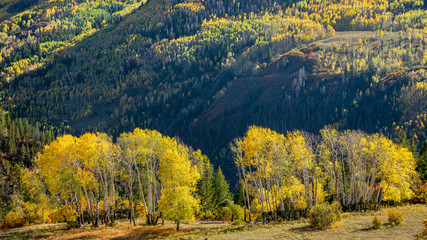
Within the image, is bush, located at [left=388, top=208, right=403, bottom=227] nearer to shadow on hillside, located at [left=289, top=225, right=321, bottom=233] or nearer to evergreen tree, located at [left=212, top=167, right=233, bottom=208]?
shadow on hillside, located at [left=289, top=225, right=321, bottom=233]

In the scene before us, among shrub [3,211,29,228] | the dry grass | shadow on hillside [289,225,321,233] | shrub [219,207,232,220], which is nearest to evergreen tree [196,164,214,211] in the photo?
shrub [219,207,232,220]

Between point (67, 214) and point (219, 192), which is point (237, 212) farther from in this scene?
point (67, 214)

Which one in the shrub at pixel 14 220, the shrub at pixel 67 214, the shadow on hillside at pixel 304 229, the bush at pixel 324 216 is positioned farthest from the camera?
the shrub at pixel 14 220

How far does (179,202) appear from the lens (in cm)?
5578

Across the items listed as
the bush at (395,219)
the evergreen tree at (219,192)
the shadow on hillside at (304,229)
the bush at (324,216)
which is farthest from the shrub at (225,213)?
the bush at (395,219)

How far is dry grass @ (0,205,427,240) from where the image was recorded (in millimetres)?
44375

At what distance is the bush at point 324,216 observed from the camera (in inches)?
1916

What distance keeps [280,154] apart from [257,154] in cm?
349

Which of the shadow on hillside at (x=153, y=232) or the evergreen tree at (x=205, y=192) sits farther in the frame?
the evergreen tree at (x=205, y=192)

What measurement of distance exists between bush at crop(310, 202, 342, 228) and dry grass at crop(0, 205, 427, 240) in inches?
37.2

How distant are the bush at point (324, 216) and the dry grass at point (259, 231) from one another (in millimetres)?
945

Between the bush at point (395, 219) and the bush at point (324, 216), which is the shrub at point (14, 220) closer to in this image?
the bush at point (324, 216)

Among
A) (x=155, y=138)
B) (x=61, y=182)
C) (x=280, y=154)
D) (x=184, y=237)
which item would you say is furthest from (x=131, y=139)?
(x=280, y=154)

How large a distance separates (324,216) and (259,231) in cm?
870
